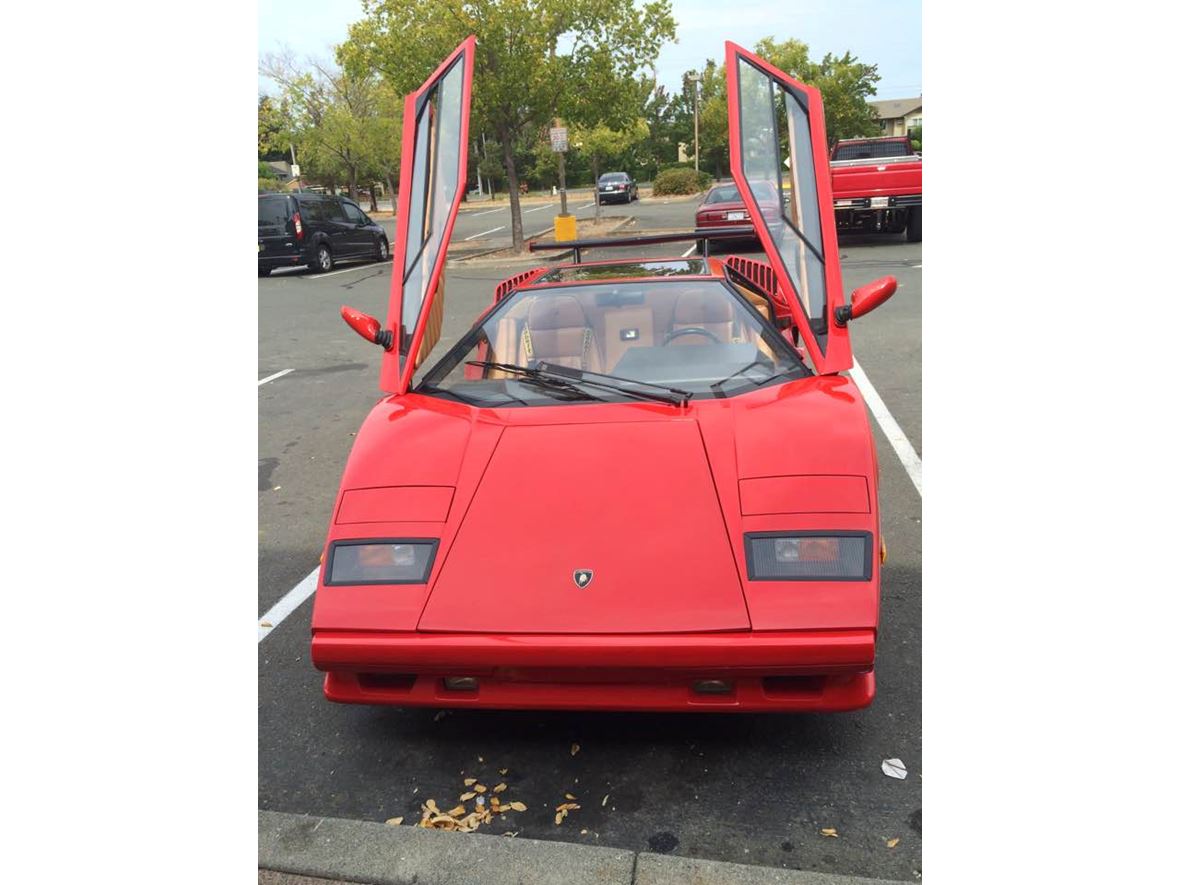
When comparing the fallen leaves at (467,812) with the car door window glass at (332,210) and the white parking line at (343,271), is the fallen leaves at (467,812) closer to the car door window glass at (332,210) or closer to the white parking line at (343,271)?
the white parking line at (343,271)

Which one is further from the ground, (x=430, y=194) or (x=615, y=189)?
(x=615, y=189)

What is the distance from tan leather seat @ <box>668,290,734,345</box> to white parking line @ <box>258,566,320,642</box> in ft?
5.87

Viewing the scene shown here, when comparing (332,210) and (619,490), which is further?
(332,210)

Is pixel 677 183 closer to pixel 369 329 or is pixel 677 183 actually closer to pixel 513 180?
pixel 513 180

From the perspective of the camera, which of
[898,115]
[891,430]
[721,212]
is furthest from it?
[898,115]

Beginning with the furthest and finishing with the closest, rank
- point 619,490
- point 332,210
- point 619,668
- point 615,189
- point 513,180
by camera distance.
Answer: point 615,189 → point 513,180 → point 332,210 → point 619,490 → point 619,668

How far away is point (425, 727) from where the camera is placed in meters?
2.94

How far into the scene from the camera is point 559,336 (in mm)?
3828

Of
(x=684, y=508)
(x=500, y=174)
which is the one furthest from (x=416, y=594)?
(x=500, y=174)

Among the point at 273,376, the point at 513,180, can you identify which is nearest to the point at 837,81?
the point at 513,180

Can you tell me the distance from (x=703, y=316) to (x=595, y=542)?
1501 mm

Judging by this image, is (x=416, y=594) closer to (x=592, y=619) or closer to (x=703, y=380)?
(x=592, y=619)

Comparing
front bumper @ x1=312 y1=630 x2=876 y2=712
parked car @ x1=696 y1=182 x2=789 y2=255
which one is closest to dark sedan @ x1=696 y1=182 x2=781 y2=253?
parked car @ x1=696 y1=182 x2=789 y2=255

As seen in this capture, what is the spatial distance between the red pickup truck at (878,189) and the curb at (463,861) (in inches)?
559
